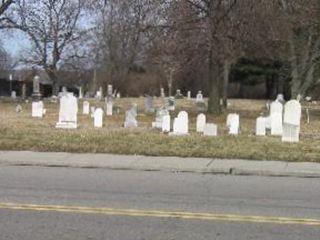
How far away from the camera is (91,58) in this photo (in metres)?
81.1

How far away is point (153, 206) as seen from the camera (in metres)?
9.46

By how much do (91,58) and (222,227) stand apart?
2910 inches

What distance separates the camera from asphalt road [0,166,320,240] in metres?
7.84

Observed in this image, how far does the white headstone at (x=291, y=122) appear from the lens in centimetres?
1864

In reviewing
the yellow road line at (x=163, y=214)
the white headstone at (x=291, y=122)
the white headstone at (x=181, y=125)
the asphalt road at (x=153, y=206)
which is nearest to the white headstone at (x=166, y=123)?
the white headstone at (x=181, y=125)

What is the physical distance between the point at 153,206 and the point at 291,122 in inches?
A: 397

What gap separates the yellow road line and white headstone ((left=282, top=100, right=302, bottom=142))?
33.2 feet

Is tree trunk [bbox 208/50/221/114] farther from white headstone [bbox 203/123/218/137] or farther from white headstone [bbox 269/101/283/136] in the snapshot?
white headstone [bbox 203/123/218/137]

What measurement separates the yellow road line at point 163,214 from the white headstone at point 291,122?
10.1 metres

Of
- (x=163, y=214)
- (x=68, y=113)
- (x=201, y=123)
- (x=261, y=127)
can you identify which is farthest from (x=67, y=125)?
(x=163, y=214)

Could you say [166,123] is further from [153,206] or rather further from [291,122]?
[153,206]

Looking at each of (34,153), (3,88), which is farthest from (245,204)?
(3,88)

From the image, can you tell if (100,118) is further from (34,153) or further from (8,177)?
(8,177)

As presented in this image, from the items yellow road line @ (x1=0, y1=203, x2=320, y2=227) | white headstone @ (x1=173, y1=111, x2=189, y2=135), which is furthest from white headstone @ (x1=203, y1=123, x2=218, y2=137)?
yellow road line @ (x1=0, y1=203, x2=320, y2=227)
